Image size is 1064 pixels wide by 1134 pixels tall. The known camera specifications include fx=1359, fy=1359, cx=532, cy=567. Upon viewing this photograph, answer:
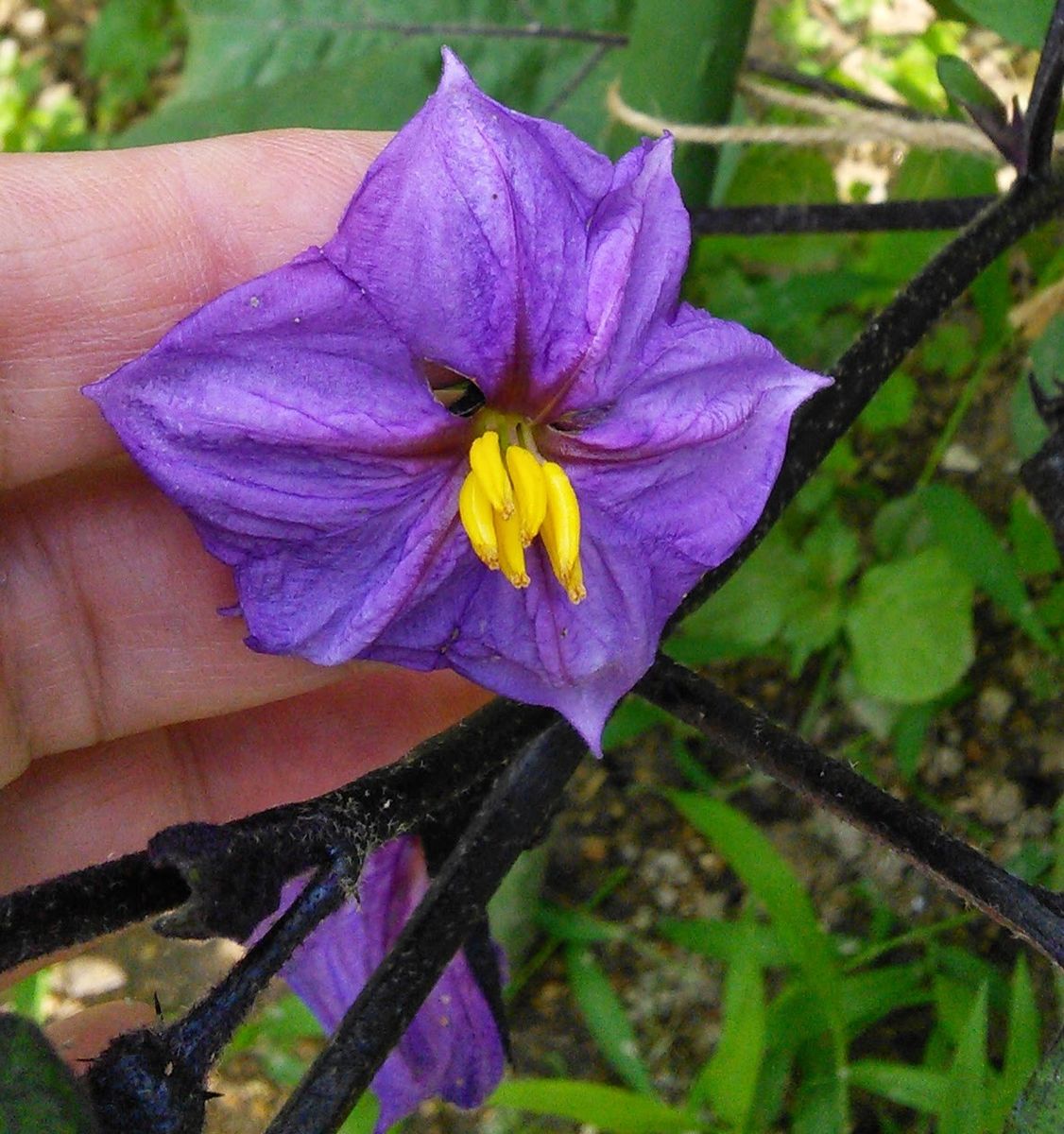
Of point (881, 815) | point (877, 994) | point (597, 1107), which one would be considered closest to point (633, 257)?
point (881, 815)

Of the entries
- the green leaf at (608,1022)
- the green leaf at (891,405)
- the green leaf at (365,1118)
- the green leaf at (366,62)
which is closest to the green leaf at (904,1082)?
the green leaf at (608,1022)

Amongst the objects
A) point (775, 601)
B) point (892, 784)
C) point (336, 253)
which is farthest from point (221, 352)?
point (892, 784)

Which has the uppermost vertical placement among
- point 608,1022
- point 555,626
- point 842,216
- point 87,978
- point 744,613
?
point 842,216

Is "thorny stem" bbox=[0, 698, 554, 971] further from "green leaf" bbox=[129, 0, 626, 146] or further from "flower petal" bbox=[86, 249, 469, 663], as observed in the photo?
"green leaf" bbox=[129, 0, 626, 146]

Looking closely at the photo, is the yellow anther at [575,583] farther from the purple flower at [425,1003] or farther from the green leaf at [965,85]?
the green leaf at [965,85]

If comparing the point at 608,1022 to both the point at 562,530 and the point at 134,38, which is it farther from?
the point at 134,38
